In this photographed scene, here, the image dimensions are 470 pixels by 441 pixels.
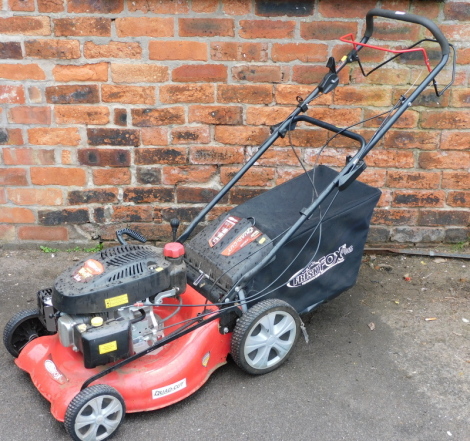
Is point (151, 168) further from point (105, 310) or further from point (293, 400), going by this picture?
point (293, 400)

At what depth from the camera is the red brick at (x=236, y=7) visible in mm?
3209

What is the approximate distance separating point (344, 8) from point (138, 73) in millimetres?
1168

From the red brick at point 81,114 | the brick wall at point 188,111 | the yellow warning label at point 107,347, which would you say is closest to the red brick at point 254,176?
the brick wall at point 188,111

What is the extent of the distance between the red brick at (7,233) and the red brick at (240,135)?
1384mm

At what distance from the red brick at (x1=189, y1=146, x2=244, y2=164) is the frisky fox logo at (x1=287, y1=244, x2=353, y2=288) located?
98 centimetres

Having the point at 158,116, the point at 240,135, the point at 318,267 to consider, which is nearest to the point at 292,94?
the point at 240,135

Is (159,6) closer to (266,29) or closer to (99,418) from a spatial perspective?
(266,29)

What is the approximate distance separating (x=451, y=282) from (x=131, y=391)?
2.03 metres

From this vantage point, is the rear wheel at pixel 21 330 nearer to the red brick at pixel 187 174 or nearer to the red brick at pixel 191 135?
the red brick at pixel 187 174

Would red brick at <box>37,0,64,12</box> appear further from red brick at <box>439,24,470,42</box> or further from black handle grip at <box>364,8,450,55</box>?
red brick at <box>439,24,470,42</box>

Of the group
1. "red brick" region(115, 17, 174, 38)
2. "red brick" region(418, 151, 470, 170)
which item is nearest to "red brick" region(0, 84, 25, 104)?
"red brick" region(115, 17, 174, 38)

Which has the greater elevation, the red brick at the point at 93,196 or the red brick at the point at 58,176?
the red brick at the point at 58,176

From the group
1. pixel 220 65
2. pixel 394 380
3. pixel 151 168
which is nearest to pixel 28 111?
pixel 151 168

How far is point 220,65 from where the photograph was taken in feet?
10.9
